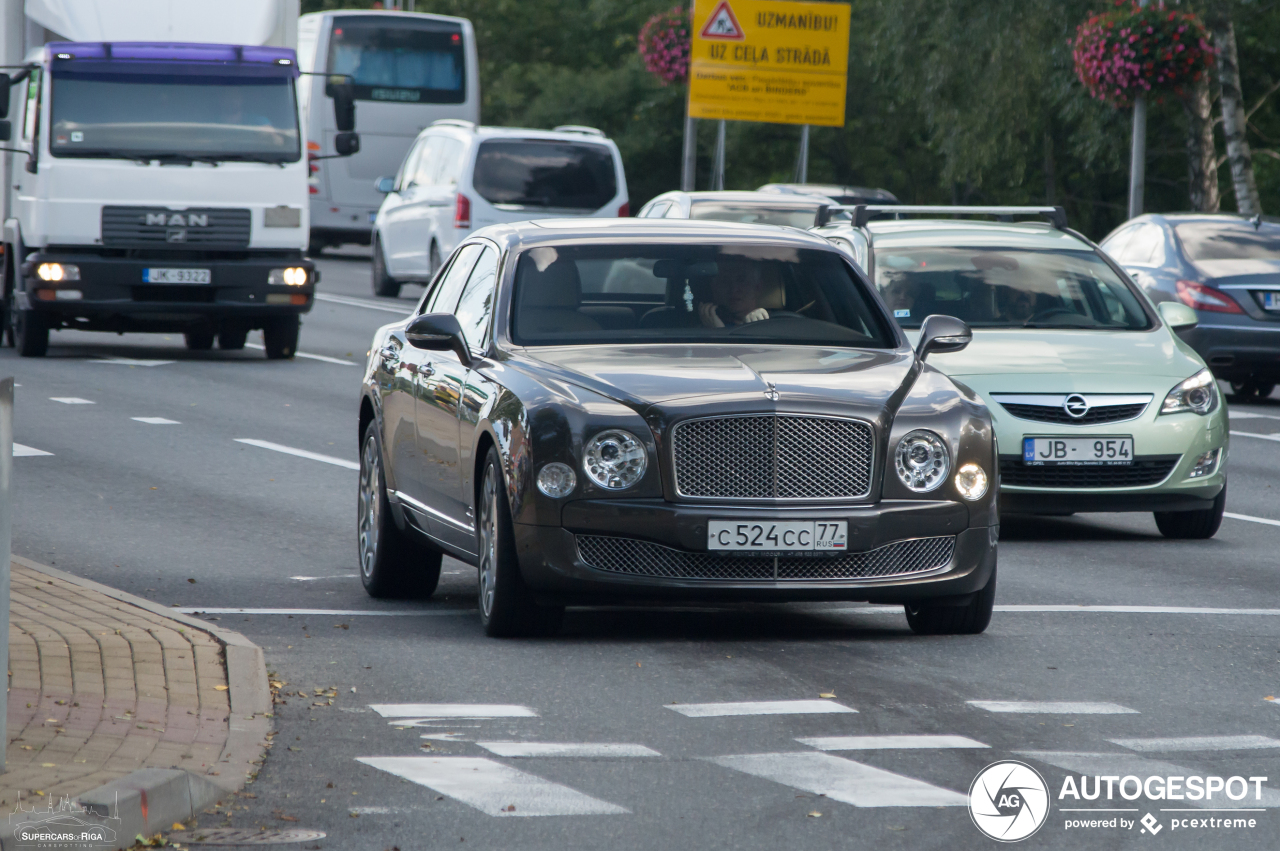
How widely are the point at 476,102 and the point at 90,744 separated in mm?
37574

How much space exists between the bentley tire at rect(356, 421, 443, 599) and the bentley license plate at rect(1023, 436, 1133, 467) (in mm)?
3138

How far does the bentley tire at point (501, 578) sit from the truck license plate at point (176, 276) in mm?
13506

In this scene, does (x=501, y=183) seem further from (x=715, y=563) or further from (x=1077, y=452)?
(x=715, y=563)

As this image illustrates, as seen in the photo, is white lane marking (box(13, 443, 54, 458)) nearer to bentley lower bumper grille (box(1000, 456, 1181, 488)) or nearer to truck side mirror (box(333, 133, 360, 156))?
bentley lower bumper grille (box(1000, 456, 1181, 488))

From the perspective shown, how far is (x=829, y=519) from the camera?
8.27 meters

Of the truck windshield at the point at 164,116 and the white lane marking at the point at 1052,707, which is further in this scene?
the truck windshield at the point at 164,116

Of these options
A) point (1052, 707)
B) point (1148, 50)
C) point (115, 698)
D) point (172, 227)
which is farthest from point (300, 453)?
point (1148, 50)

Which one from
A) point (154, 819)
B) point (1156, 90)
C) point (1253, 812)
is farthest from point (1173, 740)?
point (1156, 90)

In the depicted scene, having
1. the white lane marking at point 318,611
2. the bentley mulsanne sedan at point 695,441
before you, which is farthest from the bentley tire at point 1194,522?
the white lane marking at point 318,611

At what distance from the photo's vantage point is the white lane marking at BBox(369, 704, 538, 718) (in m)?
7.12

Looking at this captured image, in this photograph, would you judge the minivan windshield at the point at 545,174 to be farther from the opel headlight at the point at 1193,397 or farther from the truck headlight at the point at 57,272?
the opel headlight at the point at 1193,397

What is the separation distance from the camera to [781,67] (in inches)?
1721

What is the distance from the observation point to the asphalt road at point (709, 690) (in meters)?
5.82

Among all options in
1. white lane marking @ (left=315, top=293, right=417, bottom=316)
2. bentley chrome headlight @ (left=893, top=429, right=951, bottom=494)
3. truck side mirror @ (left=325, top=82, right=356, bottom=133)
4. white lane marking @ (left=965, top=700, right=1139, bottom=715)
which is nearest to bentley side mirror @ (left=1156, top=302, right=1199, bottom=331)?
bentley chrome headlight @ (left=893, top=429, right=951, bottom=494)
